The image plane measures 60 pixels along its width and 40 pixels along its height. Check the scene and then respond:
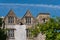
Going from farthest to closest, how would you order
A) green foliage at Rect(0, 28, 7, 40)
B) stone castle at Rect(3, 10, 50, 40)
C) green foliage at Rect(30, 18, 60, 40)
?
stone castle at Rect(3, 10, 50, 40) < green foliage at Rect(0, 28, 7, 40) < green foliage at Rect(30, 18, 60, 40)

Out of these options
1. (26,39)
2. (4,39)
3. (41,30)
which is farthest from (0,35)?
(41,30)

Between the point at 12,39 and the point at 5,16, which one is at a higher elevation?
the point at 5,16

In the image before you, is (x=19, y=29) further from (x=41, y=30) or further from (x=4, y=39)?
(x=41, y=30)

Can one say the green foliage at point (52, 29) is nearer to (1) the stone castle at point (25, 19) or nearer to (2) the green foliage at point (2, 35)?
(2) the green foliage at point (2, 35)

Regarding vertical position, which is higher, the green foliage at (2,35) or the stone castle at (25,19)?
the stone castle at (25,19)

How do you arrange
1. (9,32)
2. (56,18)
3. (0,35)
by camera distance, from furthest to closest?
(9,32)
(0,35)
(56,18)

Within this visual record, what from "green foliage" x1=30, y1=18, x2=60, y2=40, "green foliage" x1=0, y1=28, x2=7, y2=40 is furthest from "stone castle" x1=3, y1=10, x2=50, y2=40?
"green foliage" x1=30, y1=18, x2=60, y2=40

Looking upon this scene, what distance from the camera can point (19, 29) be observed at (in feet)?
99.6

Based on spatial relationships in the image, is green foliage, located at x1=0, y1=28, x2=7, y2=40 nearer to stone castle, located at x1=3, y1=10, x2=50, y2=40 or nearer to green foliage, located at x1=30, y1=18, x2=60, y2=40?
stone castle, located at x1=3, y1=10, x2=50, y2=40

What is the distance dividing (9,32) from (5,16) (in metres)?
1.41

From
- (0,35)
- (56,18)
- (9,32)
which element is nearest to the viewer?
(56,18)

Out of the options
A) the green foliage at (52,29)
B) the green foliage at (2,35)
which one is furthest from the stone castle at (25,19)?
the green foliage at (52,29)

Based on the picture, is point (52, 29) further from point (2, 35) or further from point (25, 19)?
point (25, 19)

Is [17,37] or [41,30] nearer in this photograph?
[41,30]
